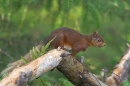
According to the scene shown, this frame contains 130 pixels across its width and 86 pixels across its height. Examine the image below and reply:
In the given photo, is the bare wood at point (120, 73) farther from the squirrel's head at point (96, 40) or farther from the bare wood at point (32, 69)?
the bare wood at point (32, 69)

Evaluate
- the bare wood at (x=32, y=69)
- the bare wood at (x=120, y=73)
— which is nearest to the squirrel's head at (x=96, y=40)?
the bare wood at (x=120, y=73)

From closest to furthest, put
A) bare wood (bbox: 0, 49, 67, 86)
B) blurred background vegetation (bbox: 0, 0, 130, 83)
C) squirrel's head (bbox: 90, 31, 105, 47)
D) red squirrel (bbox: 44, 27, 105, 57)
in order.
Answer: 1. bare wood (bbox: 0, 49, 67, 86)
2. red squirrel (bbox: 44, 27, 105, 57)
3. squirrel's head (bbox: 90, 31, 105, 47)
4. blurred background vegetation (bbox: 0, 0, 130, 83)

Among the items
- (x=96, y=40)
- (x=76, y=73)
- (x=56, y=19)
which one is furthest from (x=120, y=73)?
(x=56, y=19)

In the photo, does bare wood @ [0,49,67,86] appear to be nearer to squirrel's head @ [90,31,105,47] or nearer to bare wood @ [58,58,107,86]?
bare wood @ [58,58,107,86]

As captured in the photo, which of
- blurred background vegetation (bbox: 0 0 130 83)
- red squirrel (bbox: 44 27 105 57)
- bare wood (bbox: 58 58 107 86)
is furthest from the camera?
blurred background vegetation (bbox: 0 0 130 83)

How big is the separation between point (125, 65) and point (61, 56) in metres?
1.56

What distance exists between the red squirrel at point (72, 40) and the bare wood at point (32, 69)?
1.66 ft

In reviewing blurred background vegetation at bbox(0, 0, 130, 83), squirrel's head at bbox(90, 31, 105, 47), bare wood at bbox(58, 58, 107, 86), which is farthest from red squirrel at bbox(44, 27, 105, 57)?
blurred background vegetation at bbox(0, 0, 130, 83)

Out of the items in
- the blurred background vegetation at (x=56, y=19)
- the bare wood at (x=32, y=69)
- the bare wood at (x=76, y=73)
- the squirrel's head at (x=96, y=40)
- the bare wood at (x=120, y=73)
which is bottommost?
the bare wood at (x=120, y=73)

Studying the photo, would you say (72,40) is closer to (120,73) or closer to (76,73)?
(76,73)

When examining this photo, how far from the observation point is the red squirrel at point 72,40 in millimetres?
3689

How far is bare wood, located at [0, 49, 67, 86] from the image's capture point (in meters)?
2.73

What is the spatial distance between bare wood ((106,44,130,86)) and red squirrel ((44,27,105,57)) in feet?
1.18

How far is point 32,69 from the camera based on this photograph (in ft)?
9.48
